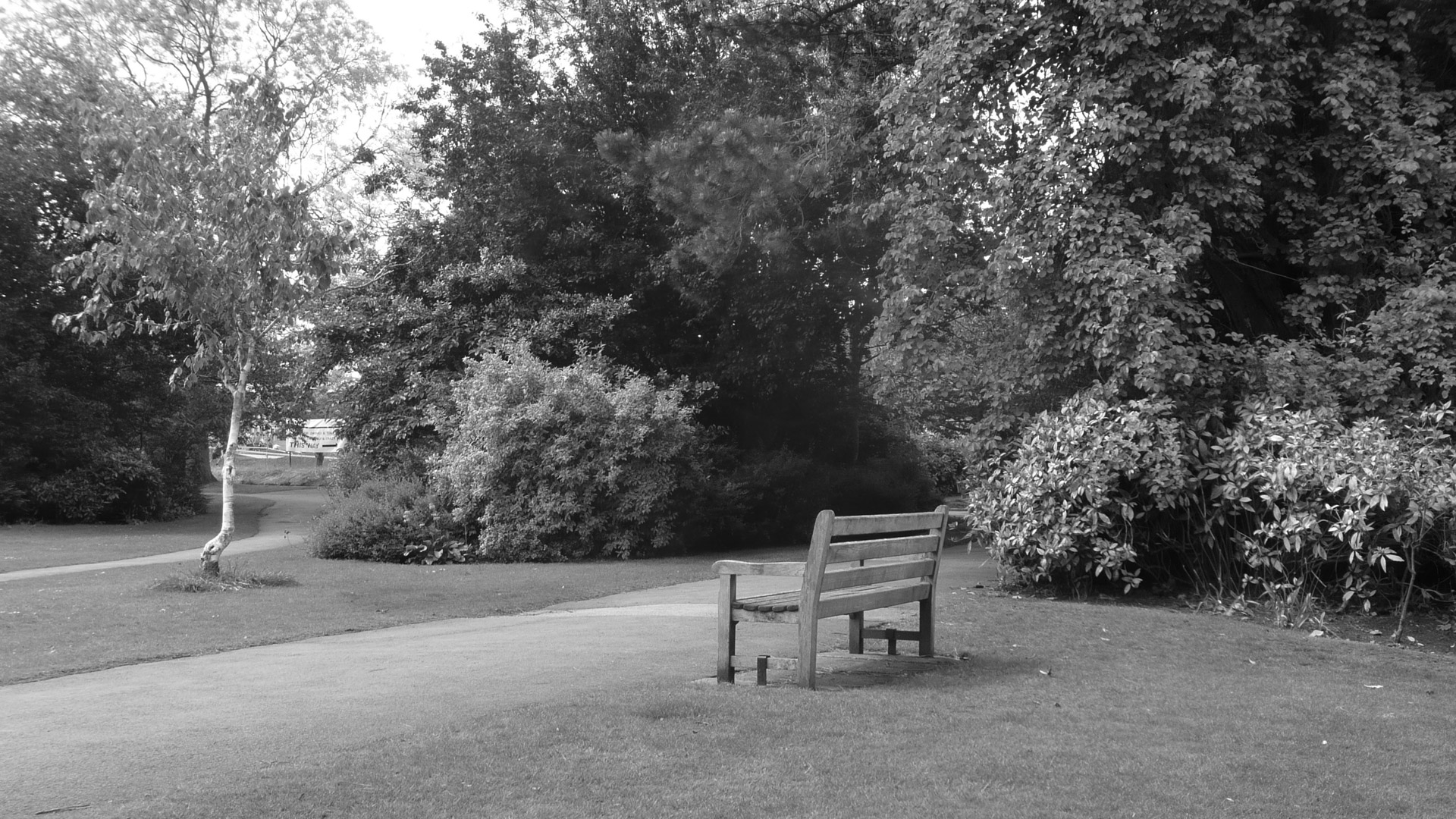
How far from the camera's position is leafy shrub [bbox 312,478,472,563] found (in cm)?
1909

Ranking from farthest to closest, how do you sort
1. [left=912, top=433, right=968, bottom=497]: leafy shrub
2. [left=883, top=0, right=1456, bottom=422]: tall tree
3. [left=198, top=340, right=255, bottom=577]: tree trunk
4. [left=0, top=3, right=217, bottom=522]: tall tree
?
[left=912, top=433, right=968, bottom=497]: leafy shrub
[left=0, top=3, right=217, bottom=522]: tall tree
[left=198, top=340, right=255, bottom=577]: tree trunk
[left=883, top=0, right=1456, bottom=422]: tall tree

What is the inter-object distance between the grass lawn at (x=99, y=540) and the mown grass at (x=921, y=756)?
14849 mm

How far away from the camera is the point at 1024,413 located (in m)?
14.9

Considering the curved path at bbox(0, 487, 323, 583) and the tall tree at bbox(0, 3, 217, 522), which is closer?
the curved path at bbox(0, 487, 323, 583)

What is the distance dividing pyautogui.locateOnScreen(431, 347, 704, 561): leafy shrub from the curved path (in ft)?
14.7

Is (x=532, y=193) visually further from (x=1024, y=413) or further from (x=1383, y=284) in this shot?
(x=1383, y=284)

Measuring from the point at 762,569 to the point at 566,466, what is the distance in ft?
40.9

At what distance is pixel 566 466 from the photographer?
1936 cm

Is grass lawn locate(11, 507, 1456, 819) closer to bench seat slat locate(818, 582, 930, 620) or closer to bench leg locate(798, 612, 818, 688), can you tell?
bench leg locate(798, 612, 818, 688)

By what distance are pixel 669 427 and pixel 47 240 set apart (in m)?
19.0

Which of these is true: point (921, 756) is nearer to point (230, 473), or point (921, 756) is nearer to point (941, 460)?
point (230, 473)

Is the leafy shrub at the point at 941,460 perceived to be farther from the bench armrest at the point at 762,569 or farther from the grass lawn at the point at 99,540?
the bench armrest at the point at 762,569

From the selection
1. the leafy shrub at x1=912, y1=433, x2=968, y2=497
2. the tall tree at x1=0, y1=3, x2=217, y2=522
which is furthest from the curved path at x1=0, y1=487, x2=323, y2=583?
the leafy shrub at x1=912, y1=433, x2=968, y2=497

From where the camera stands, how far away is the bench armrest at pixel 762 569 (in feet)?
23.6
